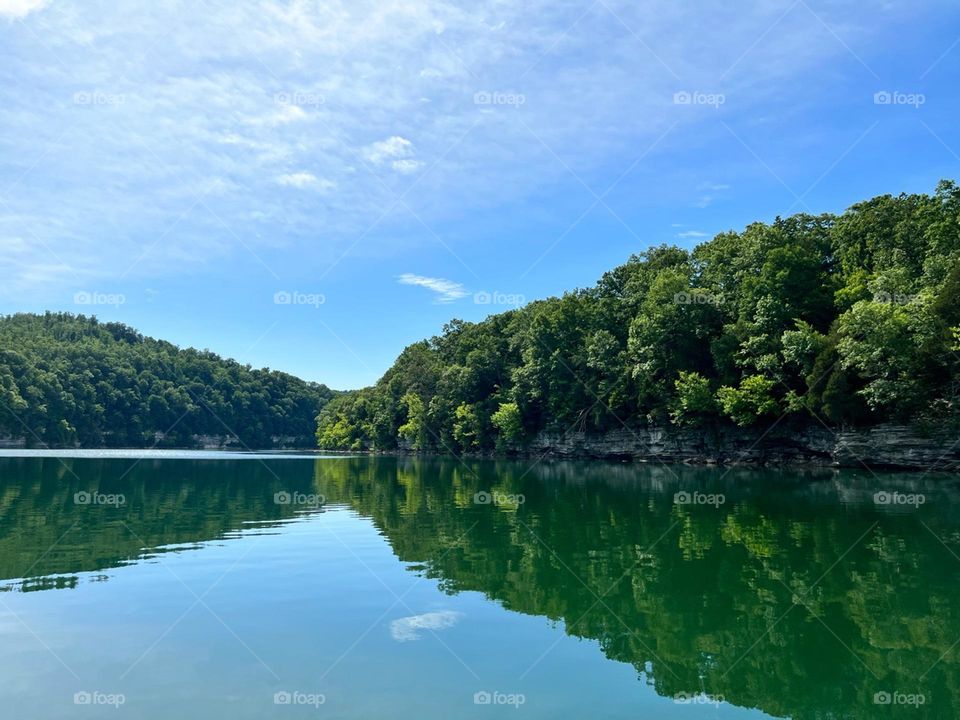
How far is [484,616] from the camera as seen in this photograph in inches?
500

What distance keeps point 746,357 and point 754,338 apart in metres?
4.24

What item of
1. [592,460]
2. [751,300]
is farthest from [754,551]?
[592,460]

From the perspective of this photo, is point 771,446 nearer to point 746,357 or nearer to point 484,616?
point 746,357

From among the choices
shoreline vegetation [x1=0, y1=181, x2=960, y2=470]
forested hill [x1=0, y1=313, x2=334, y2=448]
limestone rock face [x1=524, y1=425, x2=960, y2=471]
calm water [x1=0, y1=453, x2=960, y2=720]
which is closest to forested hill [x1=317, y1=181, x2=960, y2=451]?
shoreline vegetation [x1=0, y1=181, x2=960, y2=470]

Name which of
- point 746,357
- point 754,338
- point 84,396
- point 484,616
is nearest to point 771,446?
point 746,357

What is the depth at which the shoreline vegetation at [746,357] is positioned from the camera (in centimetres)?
4762

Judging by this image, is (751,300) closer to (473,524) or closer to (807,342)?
(807,342)

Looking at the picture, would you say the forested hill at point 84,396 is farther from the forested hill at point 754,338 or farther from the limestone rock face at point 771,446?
the limestone rock face at point 771,446

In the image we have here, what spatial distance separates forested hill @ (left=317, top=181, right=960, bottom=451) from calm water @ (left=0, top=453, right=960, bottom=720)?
25311mm

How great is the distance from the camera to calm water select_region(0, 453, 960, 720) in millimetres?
8859

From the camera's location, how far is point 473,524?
25.2 meters

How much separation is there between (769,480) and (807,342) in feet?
53.5

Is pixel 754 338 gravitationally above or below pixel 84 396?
below

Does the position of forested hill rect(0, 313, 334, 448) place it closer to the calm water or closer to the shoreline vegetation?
the shoreline vegetation
